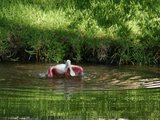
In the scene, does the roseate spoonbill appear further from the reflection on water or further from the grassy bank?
the grassy bank

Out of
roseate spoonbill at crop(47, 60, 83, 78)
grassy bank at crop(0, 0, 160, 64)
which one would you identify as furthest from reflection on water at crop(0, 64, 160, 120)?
grassy bank at crop(0, 0, 160, 64)

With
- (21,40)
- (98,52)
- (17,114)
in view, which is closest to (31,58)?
(21,40)

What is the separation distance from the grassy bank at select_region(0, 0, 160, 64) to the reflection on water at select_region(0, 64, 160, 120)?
79cm

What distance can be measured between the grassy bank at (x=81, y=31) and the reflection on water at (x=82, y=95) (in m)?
0.79

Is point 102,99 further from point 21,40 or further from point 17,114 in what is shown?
point 21,40

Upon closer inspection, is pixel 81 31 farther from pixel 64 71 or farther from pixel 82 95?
pixel 82 95

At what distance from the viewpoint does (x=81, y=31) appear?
12.7 metres

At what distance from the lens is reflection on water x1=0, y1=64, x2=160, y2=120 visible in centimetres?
702

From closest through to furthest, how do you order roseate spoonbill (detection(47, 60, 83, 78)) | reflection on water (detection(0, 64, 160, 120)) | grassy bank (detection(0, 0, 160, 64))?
1. reflection on water (detection(0, 64, 160, 120))
2. roseate spoonbill (detection(47, 60, 83, 78))
3. grassy bank (detection(0, 0, 160, 64))

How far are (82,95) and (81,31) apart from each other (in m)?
4.54

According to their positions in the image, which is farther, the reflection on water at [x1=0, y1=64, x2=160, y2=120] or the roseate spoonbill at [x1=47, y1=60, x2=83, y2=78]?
the roseate spoonbill at [x1=47, y1=60, x2=83, y2=78]

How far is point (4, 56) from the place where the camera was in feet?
38.1

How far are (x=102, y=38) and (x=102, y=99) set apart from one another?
436cm

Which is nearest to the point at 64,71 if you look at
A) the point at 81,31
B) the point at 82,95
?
the point at 82,95
